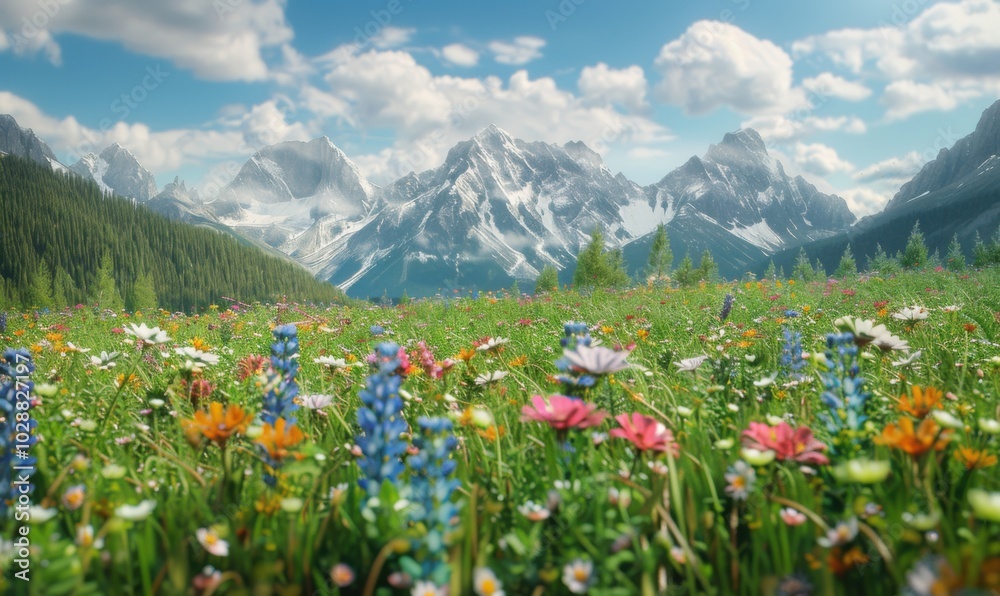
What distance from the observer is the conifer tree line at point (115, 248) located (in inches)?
4786

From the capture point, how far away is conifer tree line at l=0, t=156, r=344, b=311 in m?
122

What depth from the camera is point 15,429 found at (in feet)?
4.30

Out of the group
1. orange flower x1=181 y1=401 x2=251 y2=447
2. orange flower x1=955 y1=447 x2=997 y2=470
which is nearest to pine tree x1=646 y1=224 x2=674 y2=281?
orange flower x1=955 y1=447 x2=997 y2=470

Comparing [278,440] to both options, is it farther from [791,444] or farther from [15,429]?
[791,444]

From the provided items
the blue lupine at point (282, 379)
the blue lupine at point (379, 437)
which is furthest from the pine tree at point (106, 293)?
the blue lupine at point (379, 437)

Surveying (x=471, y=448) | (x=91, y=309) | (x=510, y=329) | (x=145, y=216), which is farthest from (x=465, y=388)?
(x=145, y=216)

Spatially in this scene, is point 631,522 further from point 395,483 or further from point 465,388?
point 465,388

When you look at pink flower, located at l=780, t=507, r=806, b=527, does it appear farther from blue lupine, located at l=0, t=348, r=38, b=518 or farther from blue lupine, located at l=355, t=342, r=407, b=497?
blue lupine, located at l=0, t=348, r=38, b=518

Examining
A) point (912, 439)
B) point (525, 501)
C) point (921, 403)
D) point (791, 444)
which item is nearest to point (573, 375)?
point (525, 501)

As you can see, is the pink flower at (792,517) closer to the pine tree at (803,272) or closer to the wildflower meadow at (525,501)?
the wildflower meadow at (525,501)

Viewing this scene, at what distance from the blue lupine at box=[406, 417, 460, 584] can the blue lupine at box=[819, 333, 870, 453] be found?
1.09 m

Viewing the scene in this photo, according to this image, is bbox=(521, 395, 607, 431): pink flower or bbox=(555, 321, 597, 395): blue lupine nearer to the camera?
bbox=(521, 395, 607, 431): pink flower

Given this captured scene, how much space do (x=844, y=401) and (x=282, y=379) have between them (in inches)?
72.7

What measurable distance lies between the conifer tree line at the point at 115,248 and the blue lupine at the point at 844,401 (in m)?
122
